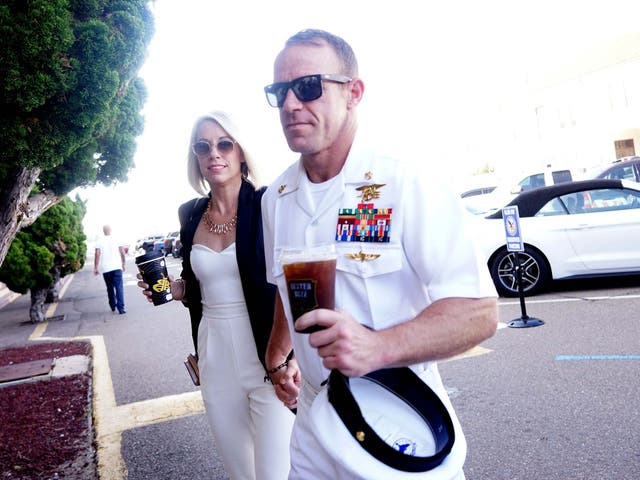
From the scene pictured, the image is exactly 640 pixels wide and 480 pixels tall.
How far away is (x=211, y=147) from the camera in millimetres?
3002

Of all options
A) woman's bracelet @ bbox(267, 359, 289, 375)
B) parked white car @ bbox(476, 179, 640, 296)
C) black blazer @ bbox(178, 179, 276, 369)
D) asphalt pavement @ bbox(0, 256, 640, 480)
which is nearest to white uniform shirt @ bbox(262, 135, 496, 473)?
woman's bracelet @ bbox(267, 359, 289, 375)

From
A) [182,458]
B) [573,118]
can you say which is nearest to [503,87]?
[573,118]

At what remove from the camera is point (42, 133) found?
5395 millimetres

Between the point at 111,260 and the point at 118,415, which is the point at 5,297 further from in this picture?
the point at 118,415

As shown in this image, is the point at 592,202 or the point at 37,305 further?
the point at 37,305

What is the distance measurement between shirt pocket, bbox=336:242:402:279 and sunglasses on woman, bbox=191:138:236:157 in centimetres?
163

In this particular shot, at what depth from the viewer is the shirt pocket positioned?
4.91 feet

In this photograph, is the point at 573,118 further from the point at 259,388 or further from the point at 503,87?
the point at 259,388

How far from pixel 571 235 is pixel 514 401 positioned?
16.2 feet

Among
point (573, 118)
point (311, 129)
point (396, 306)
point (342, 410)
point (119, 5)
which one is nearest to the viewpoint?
point (342, 410)

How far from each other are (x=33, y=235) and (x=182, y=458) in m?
9.86

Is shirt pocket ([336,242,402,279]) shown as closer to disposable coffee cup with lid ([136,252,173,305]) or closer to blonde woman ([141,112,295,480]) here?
blonde woman ([141,112,295,480])

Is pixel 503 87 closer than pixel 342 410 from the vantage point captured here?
No

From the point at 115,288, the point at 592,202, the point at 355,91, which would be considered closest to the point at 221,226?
the point at 355,91
